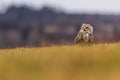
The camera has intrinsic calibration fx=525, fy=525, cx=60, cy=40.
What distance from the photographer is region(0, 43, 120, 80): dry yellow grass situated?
12.8m

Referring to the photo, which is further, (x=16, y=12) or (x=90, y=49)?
(x=16, y=12)

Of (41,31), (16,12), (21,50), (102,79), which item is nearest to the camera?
(102,79)

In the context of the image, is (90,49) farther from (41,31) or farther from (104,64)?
(41,31)

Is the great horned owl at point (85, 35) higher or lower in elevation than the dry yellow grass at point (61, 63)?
higher

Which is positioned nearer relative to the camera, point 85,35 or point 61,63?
point 61,63

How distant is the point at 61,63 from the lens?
43.4 feet

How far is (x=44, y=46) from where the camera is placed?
1438 centimetres

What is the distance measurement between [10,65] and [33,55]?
700 millimetres

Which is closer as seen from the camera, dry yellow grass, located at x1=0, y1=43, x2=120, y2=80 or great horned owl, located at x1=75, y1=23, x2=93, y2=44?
dry yellow grass, located at x1=0, y1=43, x2=120, y2=80

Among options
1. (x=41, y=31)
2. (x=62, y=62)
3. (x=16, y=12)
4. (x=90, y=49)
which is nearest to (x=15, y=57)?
(x=62, y=62)

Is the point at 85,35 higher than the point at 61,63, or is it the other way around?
the point at 85,35

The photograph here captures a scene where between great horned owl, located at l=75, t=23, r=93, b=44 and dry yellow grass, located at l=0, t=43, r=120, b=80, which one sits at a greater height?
great horned owl, located at l=75, t=23, r=93, b=44

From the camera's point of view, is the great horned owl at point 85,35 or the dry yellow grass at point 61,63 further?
the great horned owl at point 85,35

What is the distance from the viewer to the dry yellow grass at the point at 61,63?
12773 millimetres
